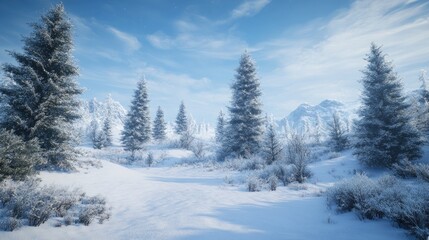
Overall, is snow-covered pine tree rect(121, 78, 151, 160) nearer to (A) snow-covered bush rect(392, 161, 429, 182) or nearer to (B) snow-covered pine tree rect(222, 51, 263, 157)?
(B) snow-covered pine tree rect(222, 51, 263, 157)

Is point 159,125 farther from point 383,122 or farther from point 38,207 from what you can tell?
point 38,207

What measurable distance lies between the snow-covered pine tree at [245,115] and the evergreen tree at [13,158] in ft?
54.0

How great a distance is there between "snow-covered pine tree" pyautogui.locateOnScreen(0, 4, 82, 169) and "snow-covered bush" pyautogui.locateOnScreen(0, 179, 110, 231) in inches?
145

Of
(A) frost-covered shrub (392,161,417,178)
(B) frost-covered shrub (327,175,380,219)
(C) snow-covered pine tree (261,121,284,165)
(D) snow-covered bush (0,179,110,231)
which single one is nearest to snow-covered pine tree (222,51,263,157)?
(C) snow-covered pine tree (261,121,284,165)

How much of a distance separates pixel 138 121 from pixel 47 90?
24181mm

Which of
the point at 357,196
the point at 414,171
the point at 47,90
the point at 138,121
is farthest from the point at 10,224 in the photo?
the point at 138,121

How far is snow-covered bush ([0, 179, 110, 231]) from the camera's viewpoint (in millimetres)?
5270

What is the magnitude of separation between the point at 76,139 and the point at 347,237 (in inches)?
428

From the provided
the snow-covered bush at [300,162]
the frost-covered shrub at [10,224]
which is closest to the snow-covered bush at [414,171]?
the snow-covered bush at [300,162]

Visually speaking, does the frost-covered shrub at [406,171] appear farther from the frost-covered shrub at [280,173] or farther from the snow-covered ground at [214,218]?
the frost-covered shrub at [280,173]

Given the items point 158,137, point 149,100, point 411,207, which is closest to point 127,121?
point 149,100

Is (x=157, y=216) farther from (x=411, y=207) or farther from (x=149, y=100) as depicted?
(x=149, y=100)

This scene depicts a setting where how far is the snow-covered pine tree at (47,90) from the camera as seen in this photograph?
9.70m

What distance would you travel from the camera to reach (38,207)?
5.63 m
